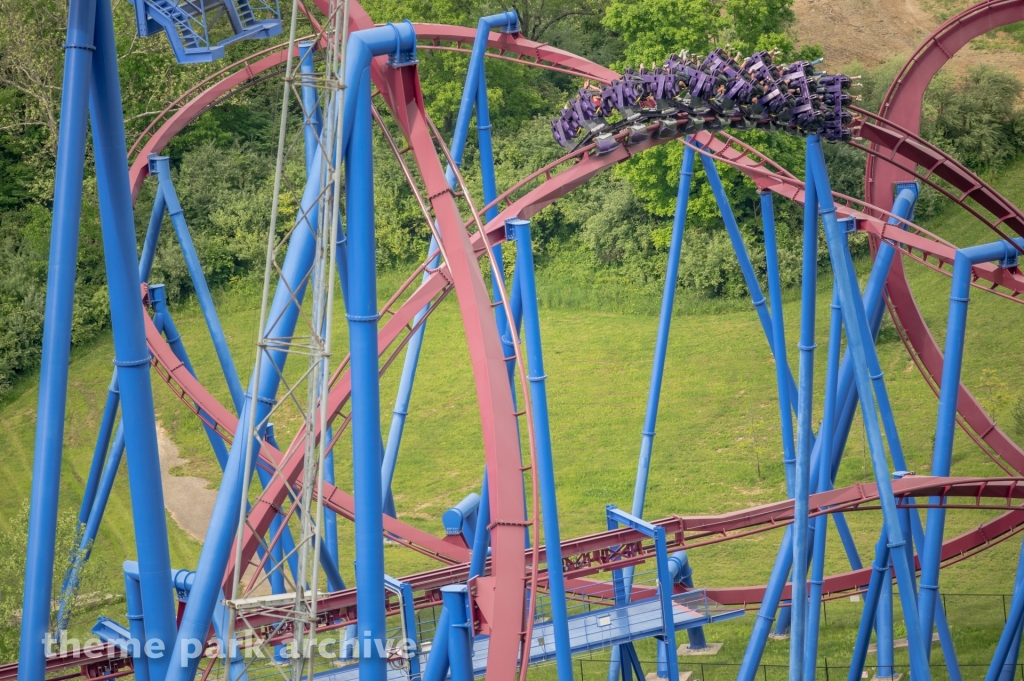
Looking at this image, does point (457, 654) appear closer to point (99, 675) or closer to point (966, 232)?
point (99, 675)

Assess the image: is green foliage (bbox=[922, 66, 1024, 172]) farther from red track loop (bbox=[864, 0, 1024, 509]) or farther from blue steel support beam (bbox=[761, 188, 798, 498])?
blue steel support beam (bbox=[761, 188, 798, 498])

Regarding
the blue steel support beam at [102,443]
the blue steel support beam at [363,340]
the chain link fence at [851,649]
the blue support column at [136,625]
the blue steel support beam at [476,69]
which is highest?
the blue steel support beam at [476,69]

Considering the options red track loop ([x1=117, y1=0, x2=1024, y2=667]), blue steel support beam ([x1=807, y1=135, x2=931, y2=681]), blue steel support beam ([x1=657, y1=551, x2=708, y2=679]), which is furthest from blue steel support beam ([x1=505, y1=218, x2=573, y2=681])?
blue steel support beam ([x1=807, y1=135, x2=931, y2=681])

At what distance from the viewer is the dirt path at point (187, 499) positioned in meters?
22.7

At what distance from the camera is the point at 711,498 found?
22672 mm

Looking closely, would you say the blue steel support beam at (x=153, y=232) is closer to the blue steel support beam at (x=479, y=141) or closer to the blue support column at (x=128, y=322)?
the blue steel support beam at (x=479, y=141)

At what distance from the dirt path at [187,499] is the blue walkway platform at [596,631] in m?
9.69

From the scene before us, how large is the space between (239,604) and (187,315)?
2131 centimetres

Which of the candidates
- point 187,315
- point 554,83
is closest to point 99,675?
point 187,315

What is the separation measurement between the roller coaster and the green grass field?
283 centimetres

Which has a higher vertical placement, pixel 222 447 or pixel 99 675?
pixel 222 447

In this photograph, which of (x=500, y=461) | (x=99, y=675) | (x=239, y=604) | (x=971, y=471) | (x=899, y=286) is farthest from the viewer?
(x=971, y=471)

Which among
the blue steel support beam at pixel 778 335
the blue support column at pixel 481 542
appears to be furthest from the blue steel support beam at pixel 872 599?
the blue support column at pixel 481 542

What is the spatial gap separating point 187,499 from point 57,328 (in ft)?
49.0
